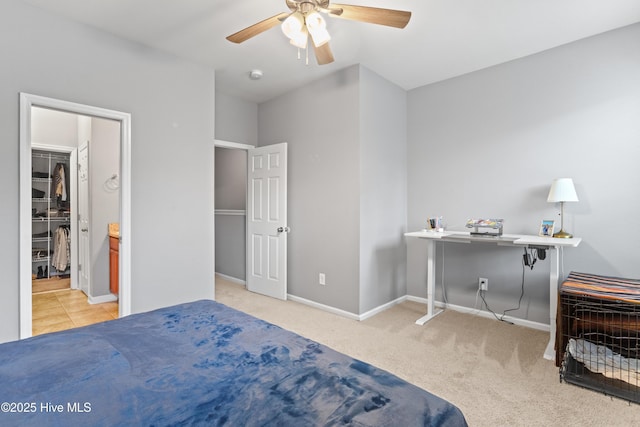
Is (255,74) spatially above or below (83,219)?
above

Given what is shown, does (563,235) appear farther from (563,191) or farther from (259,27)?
(259,27)

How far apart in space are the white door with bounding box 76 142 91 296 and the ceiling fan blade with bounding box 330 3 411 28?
3.86m

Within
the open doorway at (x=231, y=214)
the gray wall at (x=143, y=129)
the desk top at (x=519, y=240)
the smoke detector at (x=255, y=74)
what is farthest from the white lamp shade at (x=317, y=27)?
the open doorway at (x=231, y=214)

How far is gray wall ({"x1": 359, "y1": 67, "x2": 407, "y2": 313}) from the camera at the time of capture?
3430 millimetres

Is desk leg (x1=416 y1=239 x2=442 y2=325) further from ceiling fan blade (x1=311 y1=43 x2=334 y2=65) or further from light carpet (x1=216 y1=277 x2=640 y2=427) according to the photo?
ceiling fan blade (x1=311 y1=43 x2=334 y2=65)

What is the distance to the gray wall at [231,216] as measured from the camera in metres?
5.00

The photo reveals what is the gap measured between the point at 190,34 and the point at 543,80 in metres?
3.34

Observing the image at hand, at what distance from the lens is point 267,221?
4.29 metres

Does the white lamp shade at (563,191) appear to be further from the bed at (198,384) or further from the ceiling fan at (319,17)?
the bed at (198,384)

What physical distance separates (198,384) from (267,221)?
130 inches

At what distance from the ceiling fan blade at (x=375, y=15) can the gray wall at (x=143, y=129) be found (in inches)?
80.1

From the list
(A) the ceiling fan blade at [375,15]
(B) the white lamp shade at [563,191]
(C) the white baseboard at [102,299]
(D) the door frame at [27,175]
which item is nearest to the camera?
(A) the ceiling fan blade at [375,15]

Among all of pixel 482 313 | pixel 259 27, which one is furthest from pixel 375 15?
pixel 482 313

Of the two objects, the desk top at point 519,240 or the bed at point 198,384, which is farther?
the desk top at point 519,240
